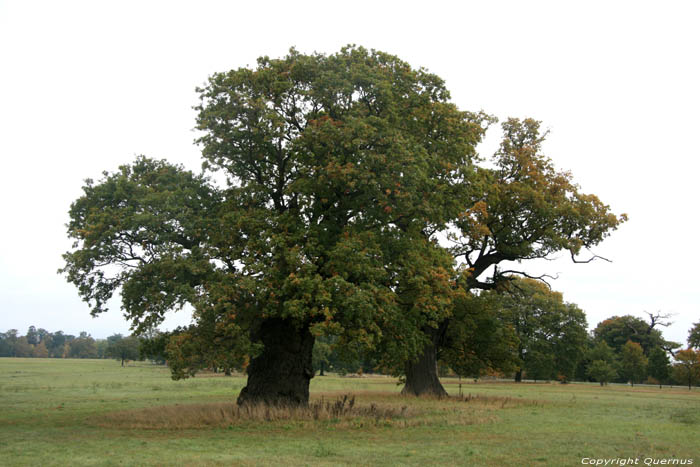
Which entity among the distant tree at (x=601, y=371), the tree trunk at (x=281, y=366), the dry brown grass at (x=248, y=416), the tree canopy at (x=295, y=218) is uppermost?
the tree canopy at (x=295, y=218)

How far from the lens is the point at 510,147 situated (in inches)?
1361

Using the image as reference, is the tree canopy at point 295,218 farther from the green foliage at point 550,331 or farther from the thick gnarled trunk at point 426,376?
the green foliage at point 550,331

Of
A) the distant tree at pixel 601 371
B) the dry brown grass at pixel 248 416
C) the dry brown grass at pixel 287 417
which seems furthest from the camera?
the distant tree at pixel 601 371

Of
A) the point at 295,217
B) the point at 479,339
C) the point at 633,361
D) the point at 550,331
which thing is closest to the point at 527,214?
the point at 479,339

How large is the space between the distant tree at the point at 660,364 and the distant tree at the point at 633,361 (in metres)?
1.04

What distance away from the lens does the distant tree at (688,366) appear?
65225 millimetres

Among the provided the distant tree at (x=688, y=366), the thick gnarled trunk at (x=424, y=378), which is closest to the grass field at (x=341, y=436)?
the thick gnarled trunk at (x=424, y=378)

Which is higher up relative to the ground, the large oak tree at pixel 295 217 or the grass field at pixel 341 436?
the large oak tree at pixel 295 217

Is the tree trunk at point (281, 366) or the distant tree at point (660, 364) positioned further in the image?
the distant tree at point (660, 364)

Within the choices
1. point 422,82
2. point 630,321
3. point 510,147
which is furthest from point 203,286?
point 630,321

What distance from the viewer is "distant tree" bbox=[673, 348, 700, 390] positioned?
6522cm

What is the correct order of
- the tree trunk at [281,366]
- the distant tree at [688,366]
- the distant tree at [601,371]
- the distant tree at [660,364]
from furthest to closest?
the distant tree at [660,364] → the distant tree at [601,371] → the distant tree at [688,366] → the tree trunk at [281,366]

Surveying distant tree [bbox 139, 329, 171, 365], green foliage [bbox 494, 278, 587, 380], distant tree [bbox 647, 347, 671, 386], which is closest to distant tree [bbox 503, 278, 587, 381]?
green foliage [bbox 494, 278, 587, 380]

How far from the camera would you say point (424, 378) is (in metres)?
32.6
